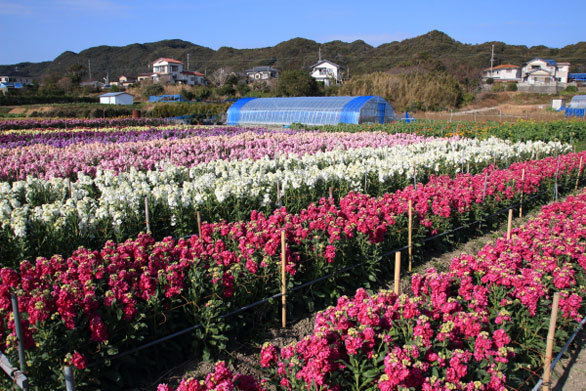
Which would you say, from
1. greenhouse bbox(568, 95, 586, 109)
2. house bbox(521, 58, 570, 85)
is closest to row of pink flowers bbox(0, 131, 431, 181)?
greenhouse bbox(568, 95, 586, 109)

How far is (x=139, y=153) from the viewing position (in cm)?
1437

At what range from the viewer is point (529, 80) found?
8362cm

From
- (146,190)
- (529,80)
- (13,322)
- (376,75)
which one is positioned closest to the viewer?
(13,322)

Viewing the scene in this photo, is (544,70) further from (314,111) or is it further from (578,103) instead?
(314,111)

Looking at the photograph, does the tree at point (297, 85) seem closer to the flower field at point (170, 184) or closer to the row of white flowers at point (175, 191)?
the flower field at point (170, 184)

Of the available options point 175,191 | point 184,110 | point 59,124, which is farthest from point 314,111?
point 175,191

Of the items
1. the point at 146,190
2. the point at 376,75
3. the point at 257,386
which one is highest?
the point at 376,75

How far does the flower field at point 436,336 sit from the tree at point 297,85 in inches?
1917

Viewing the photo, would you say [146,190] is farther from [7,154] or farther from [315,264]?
[7,154]

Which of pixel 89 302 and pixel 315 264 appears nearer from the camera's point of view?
pixel 89 302

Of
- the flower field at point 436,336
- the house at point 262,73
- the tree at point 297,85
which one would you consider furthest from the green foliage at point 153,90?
the flower field at point 436,336

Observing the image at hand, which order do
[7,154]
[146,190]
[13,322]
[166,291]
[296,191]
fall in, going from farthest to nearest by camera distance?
[7,154] < [296,191] < [146,190] < [166,291] < [13,322]

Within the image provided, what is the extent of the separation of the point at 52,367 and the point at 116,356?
1.66ft

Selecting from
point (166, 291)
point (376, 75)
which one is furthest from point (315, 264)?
point (376, 75)
